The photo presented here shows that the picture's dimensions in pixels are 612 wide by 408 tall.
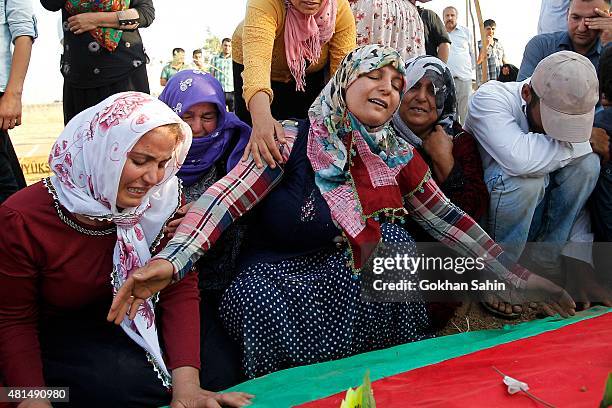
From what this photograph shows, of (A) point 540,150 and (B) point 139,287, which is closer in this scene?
(B) point 139,287

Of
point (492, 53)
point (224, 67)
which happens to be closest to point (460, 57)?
point (492, 53)

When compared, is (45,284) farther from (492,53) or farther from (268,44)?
(492,53)

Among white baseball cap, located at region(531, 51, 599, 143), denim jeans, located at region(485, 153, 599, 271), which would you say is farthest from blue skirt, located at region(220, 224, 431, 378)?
white baseball cap, located at region(531, 51, 599, 143)

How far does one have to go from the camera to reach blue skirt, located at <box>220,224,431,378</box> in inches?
88.8

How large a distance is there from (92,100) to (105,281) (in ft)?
4.65

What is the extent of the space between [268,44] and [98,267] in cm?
117

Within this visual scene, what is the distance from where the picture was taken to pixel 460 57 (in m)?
7.17

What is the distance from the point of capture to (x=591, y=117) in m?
2.78

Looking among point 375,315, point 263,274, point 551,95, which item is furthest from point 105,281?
point 551,95

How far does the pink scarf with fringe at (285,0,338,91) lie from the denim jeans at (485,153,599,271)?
3.11 ft

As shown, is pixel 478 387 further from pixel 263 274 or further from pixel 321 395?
pixel 263 274

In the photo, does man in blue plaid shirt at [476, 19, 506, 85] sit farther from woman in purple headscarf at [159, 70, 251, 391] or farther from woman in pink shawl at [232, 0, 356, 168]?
woman in purple headscarf at [159, 70, 251, 391]

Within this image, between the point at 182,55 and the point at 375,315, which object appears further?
the point at 182,55

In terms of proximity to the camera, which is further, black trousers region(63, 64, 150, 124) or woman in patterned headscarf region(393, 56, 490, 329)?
black trousers region(63, 64, 150, 124)
